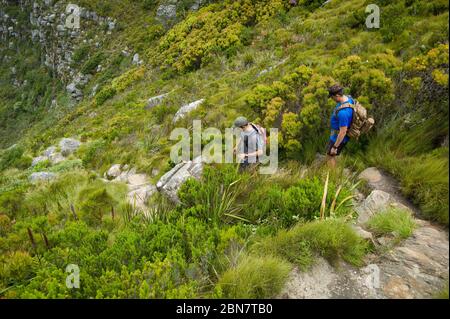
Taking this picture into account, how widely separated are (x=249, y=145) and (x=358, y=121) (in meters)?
1.77

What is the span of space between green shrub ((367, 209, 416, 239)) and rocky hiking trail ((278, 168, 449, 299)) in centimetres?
8

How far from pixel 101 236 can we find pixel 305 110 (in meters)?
4.01

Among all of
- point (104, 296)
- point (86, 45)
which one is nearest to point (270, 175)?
point (104, 296)

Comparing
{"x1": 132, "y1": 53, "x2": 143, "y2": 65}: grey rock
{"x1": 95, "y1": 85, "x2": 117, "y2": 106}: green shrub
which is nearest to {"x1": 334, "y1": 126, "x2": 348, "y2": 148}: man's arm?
{"x1": 95, "y1": 85, "x2": 117, "y2": 106}: green shrub

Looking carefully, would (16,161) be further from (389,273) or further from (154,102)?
(389,273)

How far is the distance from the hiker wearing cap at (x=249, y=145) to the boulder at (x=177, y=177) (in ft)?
2.75

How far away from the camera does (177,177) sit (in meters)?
5.79

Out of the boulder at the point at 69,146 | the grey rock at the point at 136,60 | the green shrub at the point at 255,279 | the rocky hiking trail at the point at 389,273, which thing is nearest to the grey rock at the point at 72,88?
the grey rock at the point at 136,60

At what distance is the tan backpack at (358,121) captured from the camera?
15.8 ft

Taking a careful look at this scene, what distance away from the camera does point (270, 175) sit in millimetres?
5137

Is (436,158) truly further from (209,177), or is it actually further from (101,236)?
(101,236)

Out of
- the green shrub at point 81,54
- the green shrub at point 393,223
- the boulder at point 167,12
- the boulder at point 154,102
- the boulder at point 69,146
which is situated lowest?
the boulder at point 69,146

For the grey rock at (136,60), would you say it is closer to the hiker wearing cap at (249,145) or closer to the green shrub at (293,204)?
the hiker wearing cap at (249,145)

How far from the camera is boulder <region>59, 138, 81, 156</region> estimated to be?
11.8 metres
